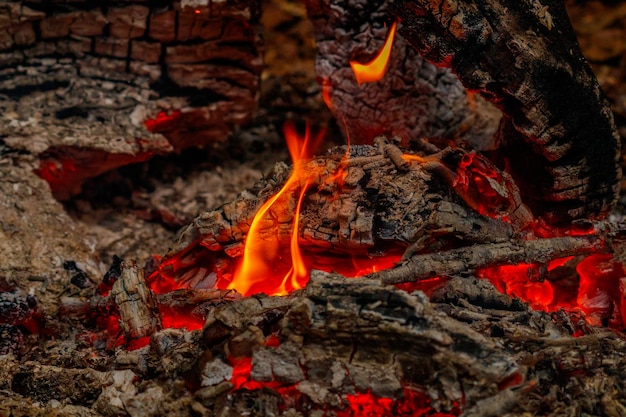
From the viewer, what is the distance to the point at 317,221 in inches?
111

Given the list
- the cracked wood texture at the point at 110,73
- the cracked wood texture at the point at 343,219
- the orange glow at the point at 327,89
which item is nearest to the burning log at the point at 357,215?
the cracked wood texture at the point at 343,219

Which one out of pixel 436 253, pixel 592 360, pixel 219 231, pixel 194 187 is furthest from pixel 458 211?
pixel 194 187

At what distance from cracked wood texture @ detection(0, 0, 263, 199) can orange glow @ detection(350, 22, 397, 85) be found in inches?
27.7

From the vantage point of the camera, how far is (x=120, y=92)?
3.84 meters

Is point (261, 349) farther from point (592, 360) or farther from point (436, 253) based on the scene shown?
point (592, 360)

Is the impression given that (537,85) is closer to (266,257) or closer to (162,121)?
(266,257)

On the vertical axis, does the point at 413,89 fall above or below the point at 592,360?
above

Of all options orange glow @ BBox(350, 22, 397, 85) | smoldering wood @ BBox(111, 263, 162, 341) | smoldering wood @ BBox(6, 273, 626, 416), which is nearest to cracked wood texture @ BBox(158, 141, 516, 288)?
smoldering wood @ BBox(111, 263, 162, 341)

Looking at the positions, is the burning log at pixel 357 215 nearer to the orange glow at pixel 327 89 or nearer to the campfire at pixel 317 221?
the campfire at pixel 317 221

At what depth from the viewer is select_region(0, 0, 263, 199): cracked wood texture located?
3605 millimetres

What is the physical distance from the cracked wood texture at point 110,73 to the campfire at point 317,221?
0.01m

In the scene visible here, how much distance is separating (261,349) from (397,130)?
2.08 metres

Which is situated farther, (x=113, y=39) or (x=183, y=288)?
(x=113, y=39)

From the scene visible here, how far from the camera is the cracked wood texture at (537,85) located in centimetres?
238
